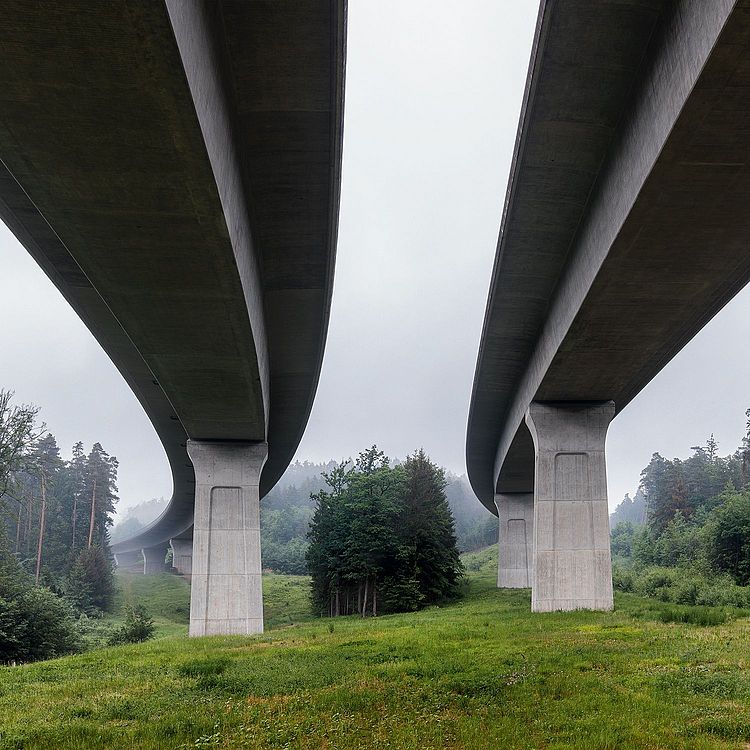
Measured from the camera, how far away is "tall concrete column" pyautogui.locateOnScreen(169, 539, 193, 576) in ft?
320

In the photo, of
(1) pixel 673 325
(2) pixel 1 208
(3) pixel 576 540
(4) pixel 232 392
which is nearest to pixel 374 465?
(3) pixel 576 540

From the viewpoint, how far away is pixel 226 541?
27484 millimetres

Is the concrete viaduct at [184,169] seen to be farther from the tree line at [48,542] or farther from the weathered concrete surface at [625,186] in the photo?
the tree line at [48,542]

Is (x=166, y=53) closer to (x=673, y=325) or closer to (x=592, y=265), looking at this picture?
(x=592, y=265)

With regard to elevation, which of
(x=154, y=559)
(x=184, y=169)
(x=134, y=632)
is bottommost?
(x=154, y=559)

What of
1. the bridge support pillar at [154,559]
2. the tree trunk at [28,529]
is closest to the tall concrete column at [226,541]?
the tree trunk at [28,529]

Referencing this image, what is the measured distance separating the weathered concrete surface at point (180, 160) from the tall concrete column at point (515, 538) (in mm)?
33927

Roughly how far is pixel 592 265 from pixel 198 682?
35.8 ft

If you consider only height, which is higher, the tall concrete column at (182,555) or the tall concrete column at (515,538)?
the tall concrete column at (515,538)

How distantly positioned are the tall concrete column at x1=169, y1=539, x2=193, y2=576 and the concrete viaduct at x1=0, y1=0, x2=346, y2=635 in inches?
3205

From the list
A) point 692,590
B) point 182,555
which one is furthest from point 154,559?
point 692,590

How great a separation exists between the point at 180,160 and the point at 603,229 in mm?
7891

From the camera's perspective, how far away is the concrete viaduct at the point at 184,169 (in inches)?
310

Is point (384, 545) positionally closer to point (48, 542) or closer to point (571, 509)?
point (571, 509)
